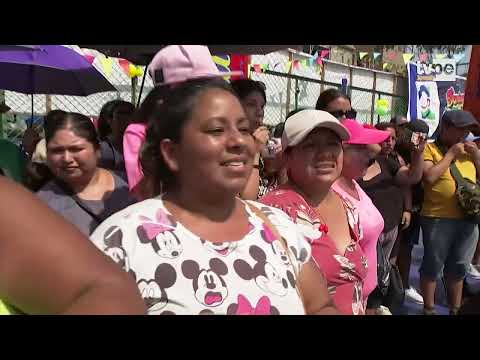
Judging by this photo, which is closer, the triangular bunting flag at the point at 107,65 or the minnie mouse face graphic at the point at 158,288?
the minnie mouse face graphic at the point at 158,288

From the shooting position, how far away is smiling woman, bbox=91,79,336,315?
133cm

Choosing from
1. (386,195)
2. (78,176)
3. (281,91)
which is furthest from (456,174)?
(281,91)

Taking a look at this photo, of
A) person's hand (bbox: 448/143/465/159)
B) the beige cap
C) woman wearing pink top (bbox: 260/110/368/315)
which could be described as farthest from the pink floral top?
person's hand (bbox: 448/143/465/159)

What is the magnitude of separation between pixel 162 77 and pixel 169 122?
1.75 ft

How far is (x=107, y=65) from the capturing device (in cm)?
710

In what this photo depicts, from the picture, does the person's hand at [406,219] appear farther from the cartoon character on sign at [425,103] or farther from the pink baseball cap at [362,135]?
the cartoon character on sign at [425,103]

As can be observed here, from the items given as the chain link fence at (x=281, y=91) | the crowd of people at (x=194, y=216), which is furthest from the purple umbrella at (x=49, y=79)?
the crowd of people at (x=194, y=216)

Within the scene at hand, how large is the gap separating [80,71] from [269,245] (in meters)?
3.49

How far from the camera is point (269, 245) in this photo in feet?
4.88

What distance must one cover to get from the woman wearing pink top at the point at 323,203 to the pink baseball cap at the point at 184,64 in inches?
16.5

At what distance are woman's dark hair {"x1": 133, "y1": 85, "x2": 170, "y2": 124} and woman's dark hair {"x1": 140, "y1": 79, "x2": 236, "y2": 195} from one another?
0.25 metres

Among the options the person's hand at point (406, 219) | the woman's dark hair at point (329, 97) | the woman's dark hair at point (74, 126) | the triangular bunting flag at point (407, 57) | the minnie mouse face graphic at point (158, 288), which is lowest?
the person's hand at point (406, 219)

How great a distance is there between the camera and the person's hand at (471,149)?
4229 millimetres
